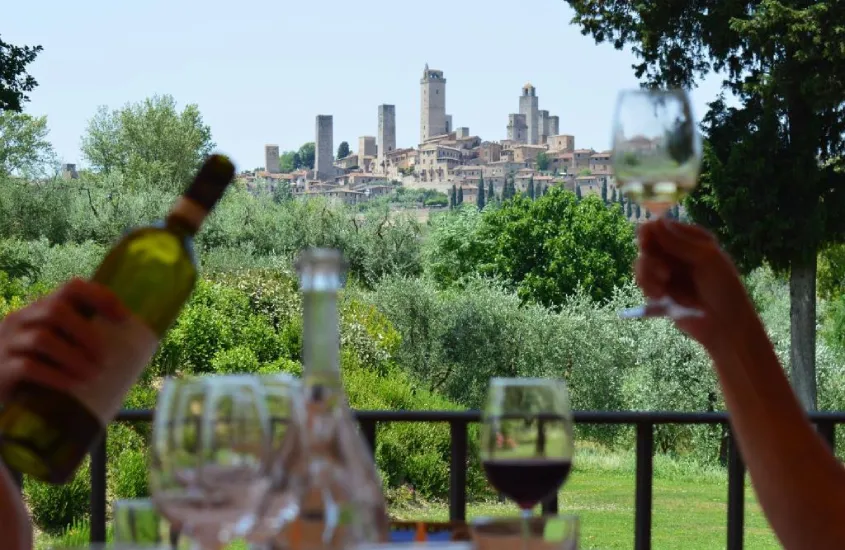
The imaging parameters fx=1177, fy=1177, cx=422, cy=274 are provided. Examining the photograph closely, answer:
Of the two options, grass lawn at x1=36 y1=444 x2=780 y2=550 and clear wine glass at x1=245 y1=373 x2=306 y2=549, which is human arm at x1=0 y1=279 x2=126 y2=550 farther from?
grass lawn at x1=36 y1=444 x2=780 y2=550

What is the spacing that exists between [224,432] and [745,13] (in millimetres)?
15422

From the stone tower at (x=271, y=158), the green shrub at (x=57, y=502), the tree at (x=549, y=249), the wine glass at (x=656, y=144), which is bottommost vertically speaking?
the green shrub at (x=57, y=502)

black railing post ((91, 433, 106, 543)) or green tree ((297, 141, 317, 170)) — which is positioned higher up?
green tree ((297, 141, 317, 170))

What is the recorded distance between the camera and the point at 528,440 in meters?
0.99

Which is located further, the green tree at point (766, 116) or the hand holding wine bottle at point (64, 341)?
the green tree at point (766, 116)

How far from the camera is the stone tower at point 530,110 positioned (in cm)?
8181

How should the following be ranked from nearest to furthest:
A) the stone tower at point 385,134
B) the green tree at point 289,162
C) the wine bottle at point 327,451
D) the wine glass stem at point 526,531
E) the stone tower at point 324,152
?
the wine bottle at point 327,451, the wine glass stem at point 526,531, the stone tower at point 324,152, the stone tower at point 385,134, the green tree at point 289,162

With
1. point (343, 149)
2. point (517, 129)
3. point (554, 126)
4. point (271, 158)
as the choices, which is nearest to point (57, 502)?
point (271, 158)

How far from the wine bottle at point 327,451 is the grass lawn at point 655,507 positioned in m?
10.9

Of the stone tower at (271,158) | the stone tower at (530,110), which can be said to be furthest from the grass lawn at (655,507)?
the stone tower at (271,158)

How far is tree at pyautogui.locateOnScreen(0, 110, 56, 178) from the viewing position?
1278 inches

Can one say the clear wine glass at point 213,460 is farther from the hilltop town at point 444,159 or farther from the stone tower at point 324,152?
the stone tower at point 324,152

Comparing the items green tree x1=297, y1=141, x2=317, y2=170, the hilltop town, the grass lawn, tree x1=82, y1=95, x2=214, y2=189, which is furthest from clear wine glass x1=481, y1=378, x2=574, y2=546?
green tree x1=297, y1=141, x2=317, y2=170

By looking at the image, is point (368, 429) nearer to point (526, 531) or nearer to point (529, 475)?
point (529, 475)
